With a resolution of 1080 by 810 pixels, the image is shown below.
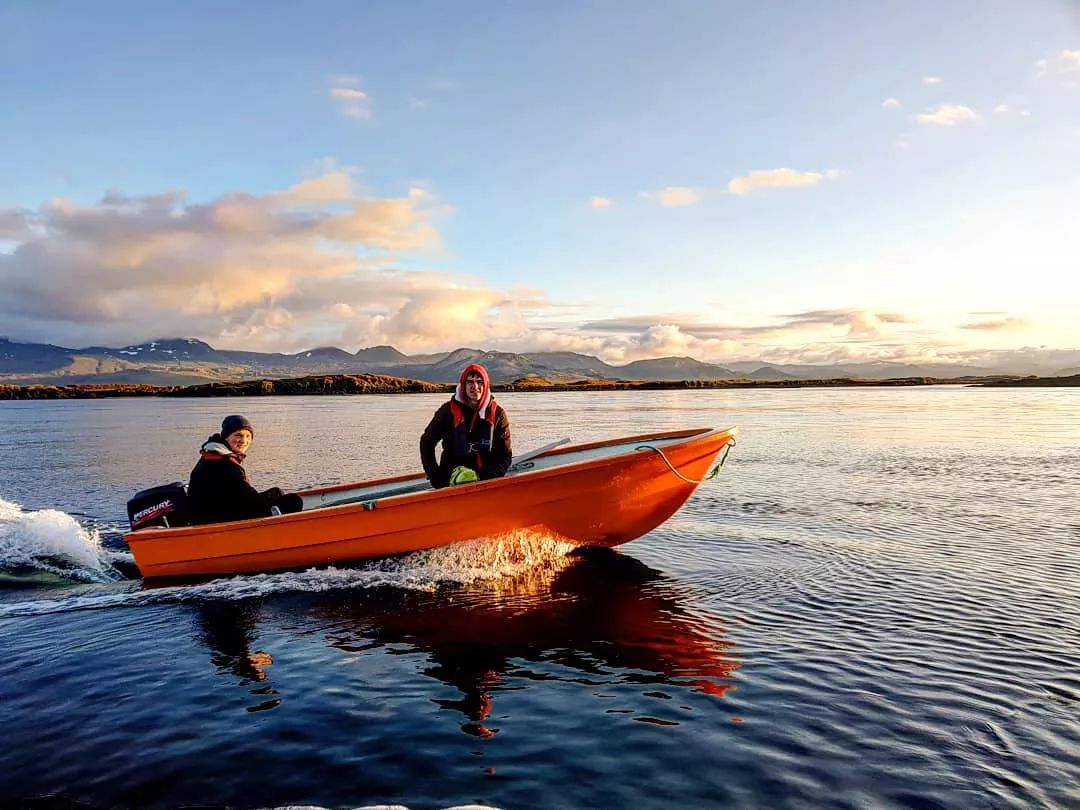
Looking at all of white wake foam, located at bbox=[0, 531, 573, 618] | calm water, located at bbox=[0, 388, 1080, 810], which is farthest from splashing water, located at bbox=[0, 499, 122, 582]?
white wake foam, located at bbox=[0, 531, 573, 618]

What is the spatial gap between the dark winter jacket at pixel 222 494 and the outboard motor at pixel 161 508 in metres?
0.30

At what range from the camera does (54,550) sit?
1260 cm

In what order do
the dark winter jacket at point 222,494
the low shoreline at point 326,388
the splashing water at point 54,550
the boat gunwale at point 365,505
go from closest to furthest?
the boat gunwale at point 365,505
the dark winter jacket at point 222,494
the splashing water at point 54,550
the low shoreline at point 326,388

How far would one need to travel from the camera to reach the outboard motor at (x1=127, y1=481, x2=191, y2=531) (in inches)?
444

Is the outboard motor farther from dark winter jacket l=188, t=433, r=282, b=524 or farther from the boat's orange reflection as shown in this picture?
the boat's orange reflection

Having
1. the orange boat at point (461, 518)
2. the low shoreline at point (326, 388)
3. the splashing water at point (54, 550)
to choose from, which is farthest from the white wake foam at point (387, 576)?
the low shoreline at point (326, 388)

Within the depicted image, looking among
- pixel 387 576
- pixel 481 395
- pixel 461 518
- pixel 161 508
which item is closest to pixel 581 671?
pixel 461 518

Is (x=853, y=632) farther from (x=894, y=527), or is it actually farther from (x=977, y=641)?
(x=894, y=527)

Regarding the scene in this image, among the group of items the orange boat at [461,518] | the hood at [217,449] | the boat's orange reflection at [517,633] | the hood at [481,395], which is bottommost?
the boat's orange reflection at [517,633]

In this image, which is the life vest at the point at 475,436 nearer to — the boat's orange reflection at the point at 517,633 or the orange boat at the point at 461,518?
the orange boat at the point at 461,518

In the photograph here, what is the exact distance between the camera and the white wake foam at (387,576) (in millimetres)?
10250

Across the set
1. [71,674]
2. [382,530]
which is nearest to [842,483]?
[382,530]

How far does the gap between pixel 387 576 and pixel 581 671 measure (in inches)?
174

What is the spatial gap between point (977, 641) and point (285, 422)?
48.4 m
